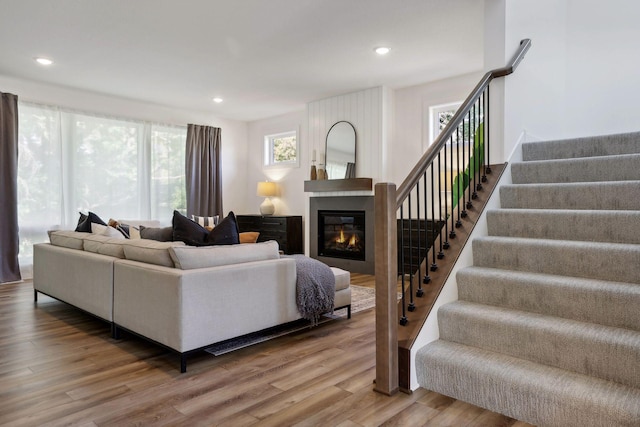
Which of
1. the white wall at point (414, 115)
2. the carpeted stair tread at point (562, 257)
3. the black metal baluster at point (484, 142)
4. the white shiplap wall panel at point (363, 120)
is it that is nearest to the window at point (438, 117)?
the white wall at point (414, 115)

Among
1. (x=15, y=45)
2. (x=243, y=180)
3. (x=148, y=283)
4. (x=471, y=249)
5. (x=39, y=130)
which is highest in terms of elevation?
(x=15, y=45)

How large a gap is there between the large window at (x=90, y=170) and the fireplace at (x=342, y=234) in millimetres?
2516

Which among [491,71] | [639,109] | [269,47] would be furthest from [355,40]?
[639,109]

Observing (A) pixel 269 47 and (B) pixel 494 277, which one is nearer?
(B) pixel 494 277

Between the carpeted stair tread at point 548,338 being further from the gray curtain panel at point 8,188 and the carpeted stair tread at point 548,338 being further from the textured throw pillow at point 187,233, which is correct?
the gray curtain panel at point 8,188

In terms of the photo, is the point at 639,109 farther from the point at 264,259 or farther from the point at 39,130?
the point at 39,130

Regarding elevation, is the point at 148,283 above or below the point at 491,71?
below

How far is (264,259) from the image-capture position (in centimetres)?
297

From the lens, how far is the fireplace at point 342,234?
5.99 metres

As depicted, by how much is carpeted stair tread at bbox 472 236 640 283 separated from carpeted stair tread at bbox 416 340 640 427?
58 cm

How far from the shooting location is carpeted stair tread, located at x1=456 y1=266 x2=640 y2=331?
72.9 inches

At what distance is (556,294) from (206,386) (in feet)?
6.18

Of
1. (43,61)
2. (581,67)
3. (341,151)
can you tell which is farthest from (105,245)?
(581,67)

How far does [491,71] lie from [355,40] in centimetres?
152
